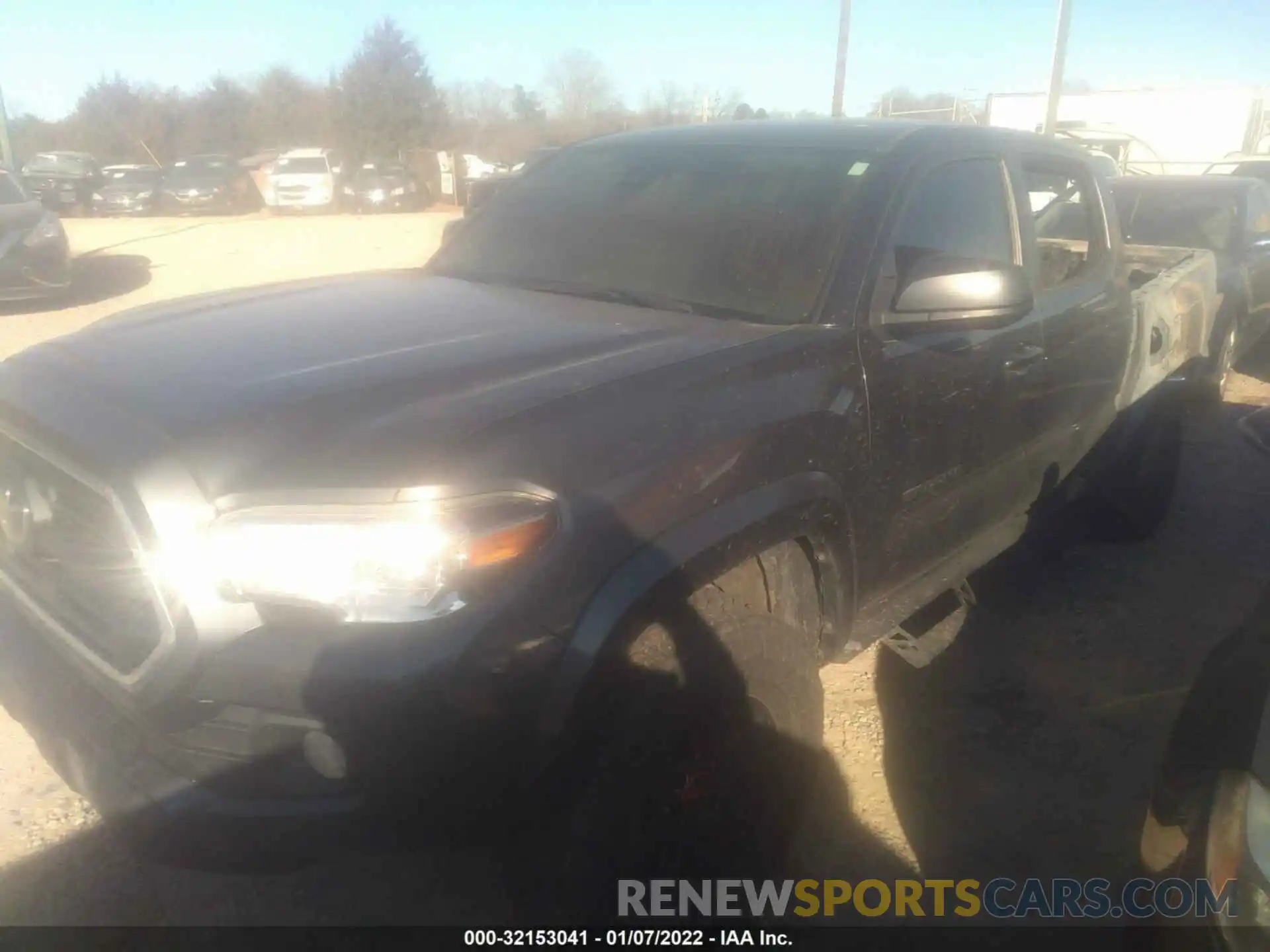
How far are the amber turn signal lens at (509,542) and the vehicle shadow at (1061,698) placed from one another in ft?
5.44

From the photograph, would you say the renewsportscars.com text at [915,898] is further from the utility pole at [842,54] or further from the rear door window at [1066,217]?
the utility pole at [842,54]

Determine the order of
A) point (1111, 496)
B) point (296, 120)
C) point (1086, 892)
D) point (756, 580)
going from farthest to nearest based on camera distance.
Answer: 1. point (296, 120)
2. point (1111, 496)
3. point (1086, 892)
4. point (756, 580)

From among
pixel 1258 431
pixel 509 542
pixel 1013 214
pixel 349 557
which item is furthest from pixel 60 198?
pixel 1258 431

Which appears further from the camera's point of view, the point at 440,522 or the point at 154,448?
the point at 154,448

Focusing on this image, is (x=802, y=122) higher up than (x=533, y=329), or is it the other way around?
(x=802, y=122)

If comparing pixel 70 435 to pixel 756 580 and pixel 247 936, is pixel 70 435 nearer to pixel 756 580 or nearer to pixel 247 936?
pixel 247 936

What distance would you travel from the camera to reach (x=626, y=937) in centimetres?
217

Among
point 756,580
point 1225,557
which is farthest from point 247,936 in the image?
point 1225,557

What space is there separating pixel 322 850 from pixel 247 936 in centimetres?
90

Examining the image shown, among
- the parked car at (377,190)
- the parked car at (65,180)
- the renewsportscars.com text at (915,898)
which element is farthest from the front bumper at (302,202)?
the renewsportscars.com text at (915,898)

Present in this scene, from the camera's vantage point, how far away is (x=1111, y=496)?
15.2 feet

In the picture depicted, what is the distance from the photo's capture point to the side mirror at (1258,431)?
88.3 inches

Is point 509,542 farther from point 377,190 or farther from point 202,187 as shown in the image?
point 377,190

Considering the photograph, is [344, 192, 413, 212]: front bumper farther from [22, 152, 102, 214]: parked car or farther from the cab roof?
the cab roof
